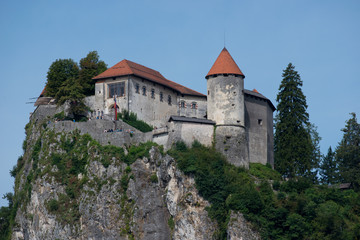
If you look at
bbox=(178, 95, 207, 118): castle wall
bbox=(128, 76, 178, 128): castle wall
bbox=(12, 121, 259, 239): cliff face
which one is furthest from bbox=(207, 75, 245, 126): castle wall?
bbox=(178, 95, 207, 118): castle wall

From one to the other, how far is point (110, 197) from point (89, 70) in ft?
57.8

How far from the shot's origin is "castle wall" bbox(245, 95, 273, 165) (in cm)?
7494

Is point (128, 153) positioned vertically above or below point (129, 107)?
below

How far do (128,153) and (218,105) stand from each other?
9597mm

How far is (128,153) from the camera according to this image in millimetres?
70375

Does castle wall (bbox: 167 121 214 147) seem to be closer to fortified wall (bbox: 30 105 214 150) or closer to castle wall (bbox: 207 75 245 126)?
fortified wall (bbox: 30 105 214 150)

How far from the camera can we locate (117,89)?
7669cm

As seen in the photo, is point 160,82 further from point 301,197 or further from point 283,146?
point 301,197

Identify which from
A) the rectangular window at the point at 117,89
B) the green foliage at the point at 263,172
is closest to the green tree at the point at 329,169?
the green foliage at the point at 263,172

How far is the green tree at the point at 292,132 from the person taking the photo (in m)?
73.2

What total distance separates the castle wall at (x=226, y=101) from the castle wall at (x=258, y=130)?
8.75 feet

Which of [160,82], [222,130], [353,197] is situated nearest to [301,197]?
[353,197]

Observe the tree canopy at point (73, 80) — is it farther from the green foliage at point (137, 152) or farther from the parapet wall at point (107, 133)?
the green foliage at point (137, 152)

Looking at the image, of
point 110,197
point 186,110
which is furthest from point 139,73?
point 110,197
